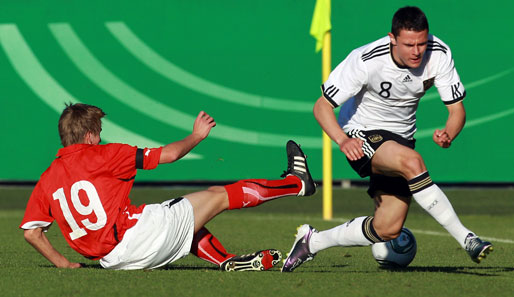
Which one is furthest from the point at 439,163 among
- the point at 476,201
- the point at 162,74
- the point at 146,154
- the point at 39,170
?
the point at 146,154

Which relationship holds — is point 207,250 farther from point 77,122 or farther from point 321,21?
point 321,21

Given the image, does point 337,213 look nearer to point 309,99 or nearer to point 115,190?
point 309,99

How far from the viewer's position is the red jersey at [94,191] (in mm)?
5914

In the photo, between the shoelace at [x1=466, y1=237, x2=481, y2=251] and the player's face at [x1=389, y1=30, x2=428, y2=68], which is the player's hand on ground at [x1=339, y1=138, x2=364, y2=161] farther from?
the shoelace at [x1=466, y1=237, x2=481, y2=251]

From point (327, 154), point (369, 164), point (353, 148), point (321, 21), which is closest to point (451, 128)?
point (369, 164)

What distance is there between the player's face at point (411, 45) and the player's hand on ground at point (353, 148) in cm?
63

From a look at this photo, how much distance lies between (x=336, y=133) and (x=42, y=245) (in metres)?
2.03

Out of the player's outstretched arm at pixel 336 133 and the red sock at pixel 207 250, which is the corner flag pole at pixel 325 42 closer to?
the player's outstretched arm at pixel 336 133

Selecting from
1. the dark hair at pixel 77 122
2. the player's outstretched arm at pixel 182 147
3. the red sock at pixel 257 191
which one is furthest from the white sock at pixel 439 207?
the dark hair at pixel 77 122

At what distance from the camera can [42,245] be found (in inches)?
247

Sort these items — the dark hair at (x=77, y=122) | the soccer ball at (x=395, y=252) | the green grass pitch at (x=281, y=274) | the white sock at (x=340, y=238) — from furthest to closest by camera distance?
the soccer ball at (x=395, y=252), the white sock at (x=340, y=238), the dark hair at (x=77, y=122), the green grass pitch at (x=281, y=274)

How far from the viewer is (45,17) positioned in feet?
46.1

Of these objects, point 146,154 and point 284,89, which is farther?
point 284,89

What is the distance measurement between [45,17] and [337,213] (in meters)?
5.05
